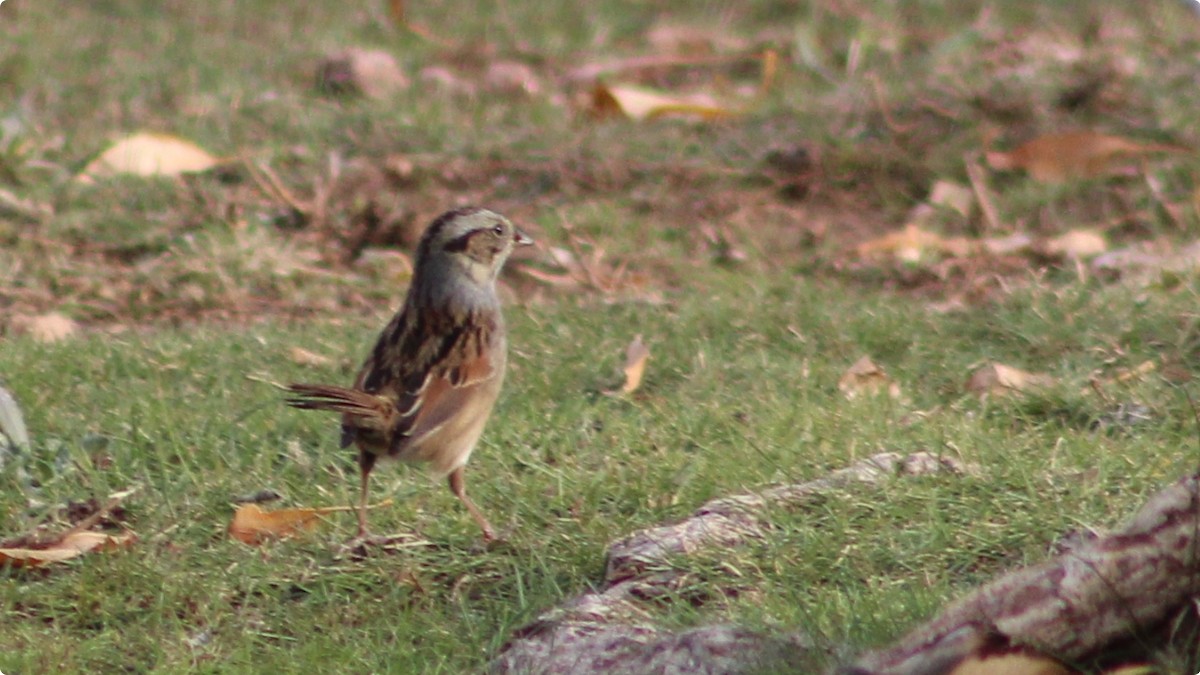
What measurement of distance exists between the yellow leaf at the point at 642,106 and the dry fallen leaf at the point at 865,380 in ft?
12.9

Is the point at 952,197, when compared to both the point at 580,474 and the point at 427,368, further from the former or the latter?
the point at 427,368

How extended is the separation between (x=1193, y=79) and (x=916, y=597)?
6.44 m

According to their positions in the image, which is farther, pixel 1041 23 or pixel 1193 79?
pixel 1041 23

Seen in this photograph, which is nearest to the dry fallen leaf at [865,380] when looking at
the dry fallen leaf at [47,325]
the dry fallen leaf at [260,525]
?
the dry fallen leaf at [260,525]

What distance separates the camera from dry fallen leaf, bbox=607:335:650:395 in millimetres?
6586

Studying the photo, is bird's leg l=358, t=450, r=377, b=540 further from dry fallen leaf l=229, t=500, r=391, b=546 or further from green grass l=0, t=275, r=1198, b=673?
dry fallen leaf l=229, t=500, r=391, b=546

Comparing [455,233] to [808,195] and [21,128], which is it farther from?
[21,128]

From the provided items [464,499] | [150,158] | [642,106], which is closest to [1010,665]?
[464,499]

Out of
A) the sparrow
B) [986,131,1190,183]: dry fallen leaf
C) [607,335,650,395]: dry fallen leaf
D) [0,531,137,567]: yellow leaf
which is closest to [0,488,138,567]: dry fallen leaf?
[0,531,137,567]: yellow leaf

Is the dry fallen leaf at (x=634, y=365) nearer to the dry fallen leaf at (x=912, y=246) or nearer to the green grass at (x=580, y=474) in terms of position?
the green grass at (x=580, y=474)

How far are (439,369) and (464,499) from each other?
17.7 inches

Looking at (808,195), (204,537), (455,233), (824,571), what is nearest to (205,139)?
(808,195)

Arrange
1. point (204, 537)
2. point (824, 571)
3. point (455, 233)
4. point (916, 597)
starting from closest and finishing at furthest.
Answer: point (916, 597) < point (824, 571) < point (204, 537) < point (455, 233)

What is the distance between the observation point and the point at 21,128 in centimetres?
992
